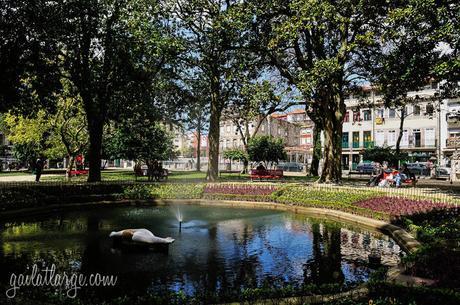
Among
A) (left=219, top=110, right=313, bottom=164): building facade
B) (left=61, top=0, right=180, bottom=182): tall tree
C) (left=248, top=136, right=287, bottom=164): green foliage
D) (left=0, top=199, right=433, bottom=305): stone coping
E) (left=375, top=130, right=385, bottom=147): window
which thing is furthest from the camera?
(left=219, top=110, right=313, bottom=164): building facade

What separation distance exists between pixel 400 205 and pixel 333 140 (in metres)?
10.9

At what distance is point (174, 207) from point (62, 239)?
821cm

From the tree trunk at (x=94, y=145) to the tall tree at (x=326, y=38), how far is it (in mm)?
10957

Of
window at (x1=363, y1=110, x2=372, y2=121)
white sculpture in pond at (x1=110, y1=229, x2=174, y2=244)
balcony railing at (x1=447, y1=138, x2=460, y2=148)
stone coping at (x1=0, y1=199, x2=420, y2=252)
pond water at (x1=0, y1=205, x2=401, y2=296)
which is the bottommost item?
pond water at (x1=0, y1=205, x2=401, y2=296)

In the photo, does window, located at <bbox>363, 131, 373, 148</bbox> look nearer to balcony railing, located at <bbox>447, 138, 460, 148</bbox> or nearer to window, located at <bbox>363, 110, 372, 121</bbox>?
window, located at <bbox>363, 110, 372, 121</bbox>

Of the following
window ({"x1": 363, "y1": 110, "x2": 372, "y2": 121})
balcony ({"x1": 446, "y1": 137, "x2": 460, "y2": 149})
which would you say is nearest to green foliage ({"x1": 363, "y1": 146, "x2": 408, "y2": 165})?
balcony ({"x1": 446, "y1": 137, "x2": 460, "y2": 149})

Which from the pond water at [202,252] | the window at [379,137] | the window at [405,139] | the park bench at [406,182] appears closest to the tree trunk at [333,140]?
the park bench at [406,182]

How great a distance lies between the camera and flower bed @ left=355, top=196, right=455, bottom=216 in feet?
45.7

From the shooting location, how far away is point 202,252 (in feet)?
34.4

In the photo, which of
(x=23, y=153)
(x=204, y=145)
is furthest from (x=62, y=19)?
(x=204, y=145)

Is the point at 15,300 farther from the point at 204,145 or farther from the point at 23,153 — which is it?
the point at 204,145

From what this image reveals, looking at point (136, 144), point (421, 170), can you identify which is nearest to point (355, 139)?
point (421, 170)

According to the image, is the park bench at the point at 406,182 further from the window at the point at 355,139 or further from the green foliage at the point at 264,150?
the window at the point at 355,139

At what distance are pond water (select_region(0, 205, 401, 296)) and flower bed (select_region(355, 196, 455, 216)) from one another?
1.64 meters
